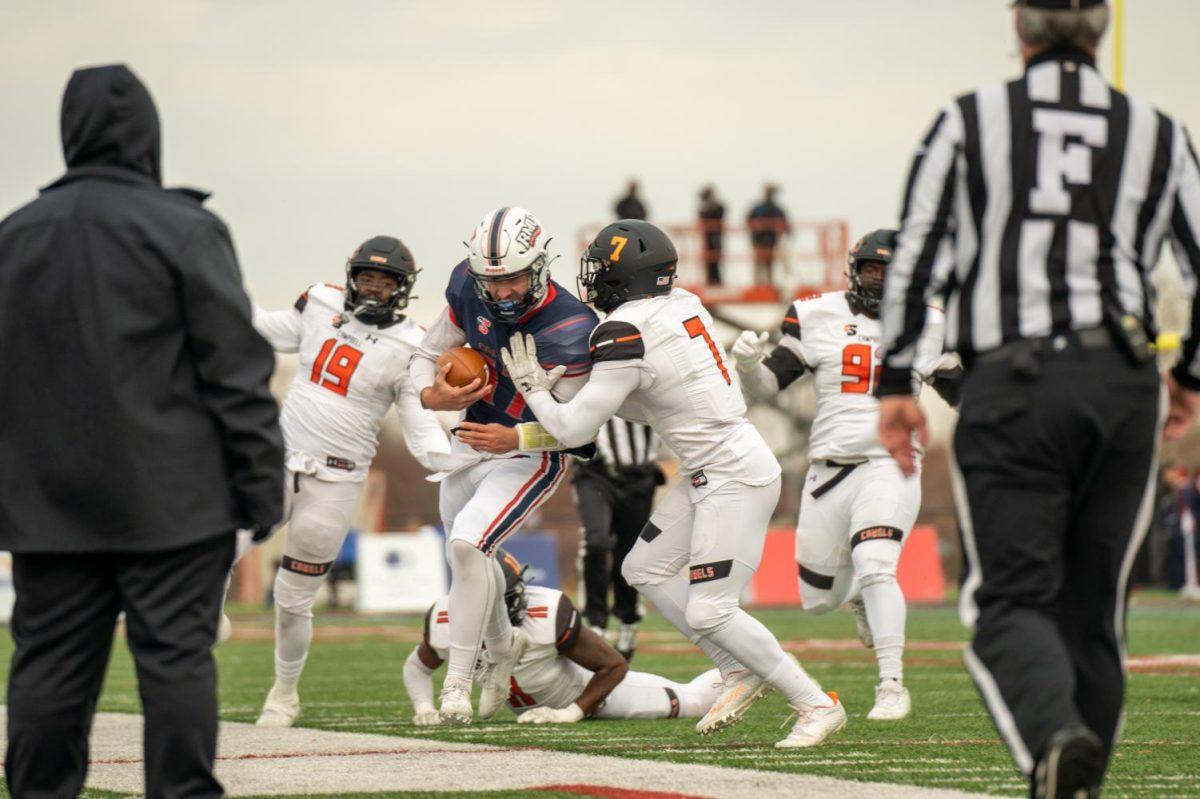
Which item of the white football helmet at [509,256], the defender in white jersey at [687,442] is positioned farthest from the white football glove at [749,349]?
the white football helmet at [509,256]

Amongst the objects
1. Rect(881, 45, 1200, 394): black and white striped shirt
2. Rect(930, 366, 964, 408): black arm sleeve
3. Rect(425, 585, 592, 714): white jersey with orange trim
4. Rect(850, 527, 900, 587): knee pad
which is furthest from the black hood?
Rect(930, 366, 964, 408): black arm sleeve

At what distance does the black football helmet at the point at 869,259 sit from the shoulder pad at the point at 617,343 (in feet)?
6.68

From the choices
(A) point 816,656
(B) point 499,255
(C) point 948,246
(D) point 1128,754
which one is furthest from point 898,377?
(A) point 816,656

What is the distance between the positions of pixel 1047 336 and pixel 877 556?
4083 millimetres

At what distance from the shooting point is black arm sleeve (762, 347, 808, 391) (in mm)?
8023

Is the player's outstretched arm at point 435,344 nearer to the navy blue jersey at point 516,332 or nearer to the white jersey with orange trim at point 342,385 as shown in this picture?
the navy blue jersey at point 516,332

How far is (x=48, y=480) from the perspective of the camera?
12.3 ft

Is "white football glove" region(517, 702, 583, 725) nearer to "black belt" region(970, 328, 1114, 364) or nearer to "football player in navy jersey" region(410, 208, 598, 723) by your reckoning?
"football player in navy jersey" region(410, 208, 598, 723)

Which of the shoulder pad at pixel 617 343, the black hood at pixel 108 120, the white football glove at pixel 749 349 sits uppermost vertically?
the black hood at pixel 108 120

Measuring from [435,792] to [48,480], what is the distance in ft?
5.34

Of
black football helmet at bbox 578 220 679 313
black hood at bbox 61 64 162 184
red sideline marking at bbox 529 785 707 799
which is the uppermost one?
black hood at bbox 61 64 162 184

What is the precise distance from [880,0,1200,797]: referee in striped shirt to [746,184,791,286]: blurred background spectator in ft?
83.0

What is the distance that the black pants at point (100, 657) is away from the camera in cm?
370

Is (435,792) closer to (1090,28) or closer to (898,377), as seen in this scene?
(898,377)
